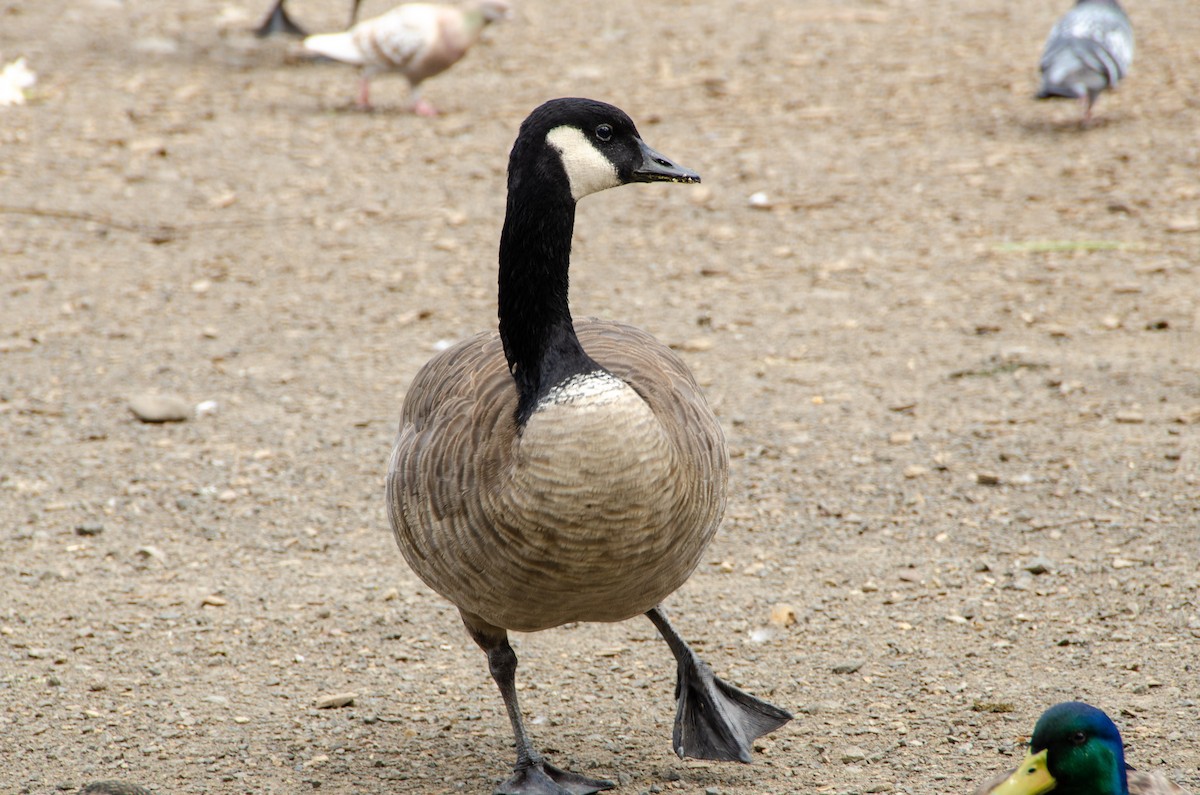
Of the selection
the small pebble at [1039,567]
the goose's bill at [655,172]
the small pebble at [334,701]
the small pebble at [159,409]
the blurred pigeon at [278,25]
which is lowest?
the small pebble at [159,409]

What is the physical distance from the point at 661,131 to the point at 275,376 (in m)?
4.58

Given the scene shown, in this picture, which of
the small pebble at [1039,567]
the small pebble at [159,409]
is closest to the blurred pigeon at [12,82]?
the small pebble at [159,409]

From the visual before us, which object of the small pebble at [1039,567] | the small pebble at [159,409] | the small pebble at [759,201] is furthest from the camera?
the small pebble at [759,201]

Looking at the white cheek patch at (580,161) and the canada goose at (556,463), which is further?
the white cheek patch at (580,161)

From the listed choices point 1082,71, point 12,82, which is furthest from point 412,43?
point 1082,71

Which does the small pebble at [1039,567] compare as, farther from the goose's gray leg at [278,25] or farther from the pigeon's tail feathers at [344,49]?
the goose's gray leg at [278,25]

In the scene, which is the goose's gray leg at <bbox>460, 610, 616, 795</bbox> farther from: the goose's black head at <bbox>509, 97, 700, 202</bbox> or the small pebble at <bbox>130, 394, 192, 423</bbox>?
the small pebble at <bbox>130, 394, 192, 423</bbox>

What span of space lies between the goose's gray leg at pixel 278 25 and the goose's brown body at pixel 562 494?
10.0 metres

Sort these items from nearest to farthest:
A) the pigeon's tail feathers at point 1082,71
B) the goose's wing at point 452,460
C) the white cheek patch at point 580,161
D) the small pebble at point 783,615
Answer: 1. the goose's wing at point 452,460
2. the white cheek patch at point 580,161
3. the small pebble at point 783,615
4. the pigeon's tail feathers at point 1082,71

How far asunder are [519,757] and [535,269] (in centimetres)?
137

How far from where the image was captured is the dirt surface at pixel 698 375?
4.12 m

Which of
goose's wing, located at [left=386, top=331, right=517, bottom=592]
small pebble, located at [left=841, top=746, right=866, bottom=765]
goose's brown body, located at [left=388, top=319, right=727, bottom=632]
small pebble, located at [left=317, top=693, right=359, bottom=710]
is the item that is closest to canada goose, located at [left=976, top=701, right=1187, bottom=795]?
small pebble, located at [left=841, top=746, right=866, bottom=765]

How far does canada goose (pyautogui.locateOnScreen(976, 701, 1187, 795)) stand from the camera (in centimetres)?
288

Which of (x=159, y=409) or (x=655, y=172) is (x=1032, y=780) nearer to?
(x=655, y=172)
